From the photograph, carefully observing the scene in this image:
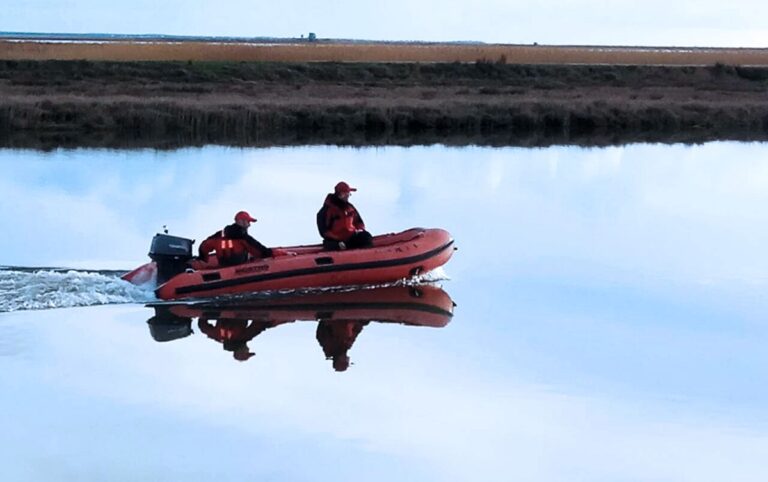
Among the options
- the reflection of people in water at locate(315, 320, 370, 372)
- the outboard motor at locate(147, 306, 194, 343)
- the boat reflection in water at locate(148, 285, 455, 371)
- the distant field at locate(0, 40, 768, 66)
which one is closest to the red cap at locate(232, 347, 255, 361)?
A: the boat reflection in water at locate(148, 285, 455, 371)

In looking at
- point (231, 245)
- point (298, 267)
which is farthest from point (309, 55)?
point (231, 245)

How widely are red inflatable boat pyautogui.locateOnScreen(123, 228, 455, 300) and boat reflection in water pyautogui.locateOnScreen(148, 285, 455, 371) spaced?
0.13 m

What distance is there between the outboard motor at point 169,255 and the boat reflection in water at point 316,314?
0.36m

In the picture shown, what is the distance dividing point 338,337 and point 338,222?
2.02 m

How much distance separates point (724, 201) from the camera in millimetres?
19594

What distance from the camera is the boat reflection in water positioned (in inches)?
459

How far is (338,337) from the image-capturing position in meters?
11.7

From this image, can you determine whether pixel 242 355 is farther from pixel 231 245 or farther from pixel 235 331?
pixel 231 245

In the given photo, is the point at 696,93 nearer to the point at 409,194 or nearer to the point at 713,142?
the point at 713,142

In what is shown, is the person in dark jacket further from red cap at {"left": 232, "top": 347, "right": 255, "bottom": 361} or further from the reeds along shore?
the reeds along shore

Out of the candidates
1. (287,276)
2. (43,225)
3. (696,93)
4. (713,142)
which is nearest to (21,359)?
(287,276)

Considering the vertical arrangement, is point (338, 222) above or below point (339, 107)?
above

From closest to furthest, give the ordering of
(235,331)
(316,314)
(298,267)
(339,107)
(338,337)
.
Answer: (338,337)
(235,331)
(316,314)
(298,267)
(339,107)

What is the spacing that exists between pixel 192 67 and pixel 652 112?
15300mm
